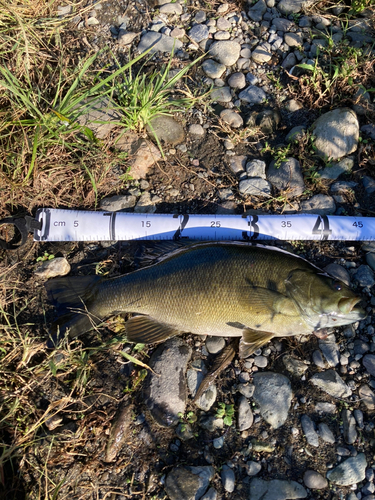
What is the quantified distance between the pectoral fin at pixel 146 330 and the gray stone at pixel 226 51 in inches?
145

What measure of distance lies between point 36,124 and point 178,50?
7.61ft

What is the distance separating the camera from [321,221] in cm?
429

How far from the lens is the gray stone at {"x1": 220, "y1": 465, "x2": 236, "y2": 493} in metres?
3.47

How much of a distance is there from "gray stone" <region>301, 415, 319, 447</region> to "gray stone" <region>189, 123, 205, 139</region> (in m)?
3.66

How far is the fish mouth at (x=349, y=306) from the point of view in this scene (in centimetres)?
363

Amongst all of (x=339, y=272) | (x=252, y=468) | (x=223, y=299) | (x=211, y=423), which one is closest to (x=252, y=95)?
(x=339, y=272)

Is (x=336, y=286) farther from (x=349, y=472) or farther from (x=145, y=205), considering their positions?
(x=145, y=205)

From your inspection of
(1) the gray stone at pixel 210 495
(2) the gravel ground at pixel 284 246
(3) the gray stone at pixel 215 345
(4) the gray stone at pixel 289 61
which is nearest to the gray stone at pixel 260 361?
(2) the gravel ground at pixel 284 246

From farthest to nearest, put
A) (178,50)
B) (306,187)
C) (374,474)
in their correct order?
(178,50)
(306,187)
(374,474)

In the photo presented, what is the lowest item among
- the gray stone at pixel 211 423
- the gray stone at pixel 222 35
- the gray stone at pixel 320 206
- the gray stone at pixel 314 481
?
the gray stone at pixel 314 481

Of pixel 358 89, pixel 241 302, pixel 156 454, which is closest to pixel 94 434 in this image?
pixel 156 454

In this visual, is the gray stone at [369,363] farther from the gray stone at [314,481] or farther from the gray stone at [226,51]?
the gray stone at [226,51]

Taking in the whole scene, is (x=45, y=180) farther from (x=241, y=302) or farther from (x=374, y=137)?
(x=374, y=137)

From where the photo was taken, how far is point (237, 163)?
4590 millimetres
